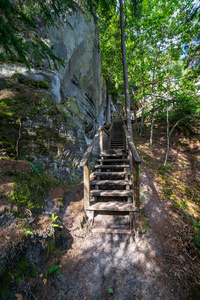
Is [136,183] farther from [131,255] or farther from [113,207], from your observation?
[131,255]

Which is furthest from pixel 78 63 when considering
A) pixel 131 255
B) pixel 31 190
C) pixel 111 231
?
pixel 131 255

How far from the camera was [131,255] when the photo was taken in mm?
2742

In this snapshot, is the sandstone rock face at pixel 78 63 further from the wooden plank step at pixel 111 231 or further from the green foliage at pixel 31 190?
the wooden plank step at pixel 111 231

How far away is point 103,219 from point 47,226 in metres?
1.42

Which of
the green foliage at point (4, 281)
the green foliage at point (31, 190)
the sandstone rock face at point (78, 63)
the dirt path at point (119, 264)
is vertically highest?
the sandstone rock face at point (78, 63)

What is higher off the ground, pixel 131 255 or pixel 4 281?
pixel 4 281

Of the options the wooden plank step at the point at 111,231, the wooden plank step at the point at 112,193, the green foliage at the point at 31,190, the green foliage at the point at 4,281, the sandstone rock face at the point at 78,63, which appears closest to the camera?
the green foliage at the point at 4,281

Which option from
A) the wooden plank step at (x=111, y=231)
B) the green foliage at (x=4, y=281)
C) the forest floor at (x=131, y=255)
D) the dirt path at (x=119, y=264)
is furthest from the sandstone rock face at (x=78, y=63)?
the green foliage at (x=4, y=281)

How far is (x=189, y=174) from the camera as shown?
5.86 m

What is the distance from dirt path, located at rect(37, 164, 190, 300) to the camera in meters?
2.18

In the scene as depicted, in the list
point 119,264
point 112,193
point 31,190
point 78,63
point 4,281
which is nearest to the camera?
point 4,281

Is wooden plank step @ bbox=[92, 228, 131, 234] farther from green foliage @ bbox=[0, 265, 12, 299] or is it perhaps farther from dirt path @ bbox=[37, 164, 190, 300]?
green foliage @ bbox=[0, 265, 12, 299]

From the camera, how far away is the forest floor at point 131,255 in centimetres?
218

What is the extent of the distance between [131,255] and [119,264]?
321 mm
